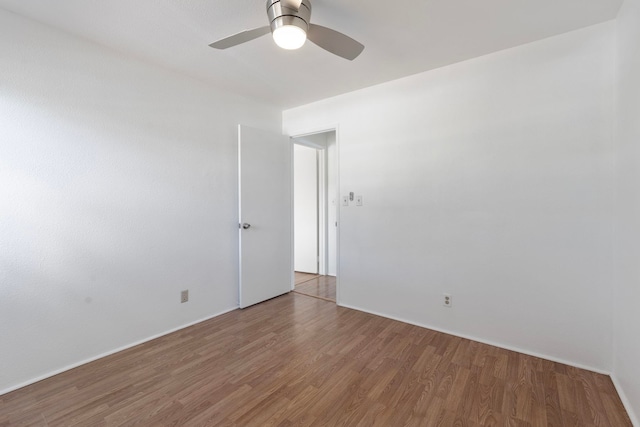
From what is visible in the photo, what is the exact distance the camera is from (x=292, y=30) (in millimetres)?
1465

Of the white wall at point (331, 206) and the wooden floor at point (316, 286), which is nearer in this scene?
the wooden floor at point (316, 286)

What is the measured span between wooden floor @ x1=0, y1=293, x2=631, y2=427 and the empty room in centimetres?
2

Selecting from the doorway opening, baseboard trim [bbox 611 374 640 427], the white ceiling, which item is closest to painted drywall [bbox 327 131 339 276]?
the doorway opening

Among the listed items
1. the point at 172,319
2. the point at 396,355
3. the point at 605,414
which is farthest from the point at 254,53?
the point at 605,414

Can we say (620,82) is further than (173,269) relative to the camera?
No

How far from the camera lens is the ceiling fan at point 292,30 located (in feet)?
4.81

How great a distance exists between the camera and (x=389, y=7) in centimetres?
173

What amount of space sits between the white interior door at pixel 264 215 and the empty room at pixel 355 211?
0.13 meters

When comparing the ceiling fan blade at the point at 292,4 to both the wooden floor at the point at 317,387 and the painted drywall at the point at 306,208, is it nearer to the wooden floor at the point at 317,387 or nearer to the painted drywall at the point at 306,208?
the wooden floor at the point at 317,387

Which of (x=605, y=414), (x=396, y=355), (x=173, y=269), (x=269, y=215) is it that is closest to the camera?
(x=605, y=414)

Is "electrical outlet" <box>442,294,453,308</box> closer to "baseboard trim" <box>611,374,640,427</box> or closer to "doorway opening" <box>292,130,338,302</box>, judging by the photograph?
"baseboard trim" <box>611,374,640,427</box>

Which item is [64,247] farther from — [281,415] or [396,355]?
[396,355]

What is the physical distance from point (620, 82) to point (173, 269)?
3.61m

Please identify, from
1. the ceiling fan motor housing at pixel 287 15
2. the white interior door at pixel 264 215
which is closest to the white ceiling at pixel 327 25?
the ceiling fan motor housing at pixel 287 15
